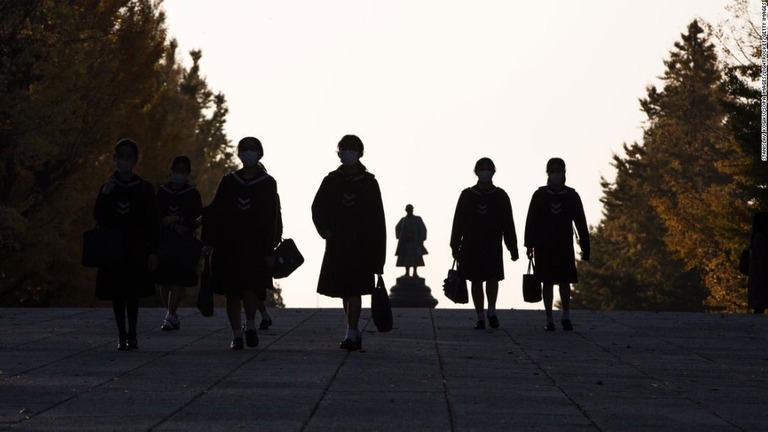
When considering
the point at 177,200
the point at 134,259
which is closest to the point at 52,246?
the point at 177,200

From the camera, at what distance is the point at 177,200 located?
55.4ft

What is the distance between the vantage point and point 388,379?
1122 cm

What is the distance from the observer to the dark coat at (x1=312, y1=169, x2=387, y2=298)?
1412 centimetres

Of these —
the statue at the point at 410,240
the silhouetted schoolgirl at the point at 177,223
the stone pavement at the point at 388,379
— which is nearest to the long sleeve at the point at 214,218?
the stone pavement at the point at 388,379

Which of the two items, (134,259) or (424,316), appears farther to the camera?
(424,316)

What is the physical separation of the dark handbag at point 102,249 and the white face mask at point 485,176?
5142 millimetres

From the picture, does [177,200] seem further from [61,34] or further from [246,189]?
[61,34]

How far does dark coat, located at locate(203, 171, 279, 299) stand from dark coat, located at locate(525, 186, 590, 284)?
4.27 m

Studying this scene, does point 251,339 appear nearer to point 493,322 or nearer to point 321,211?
point 321,211

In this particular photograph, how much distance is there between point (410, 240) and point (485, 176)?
21424 mm

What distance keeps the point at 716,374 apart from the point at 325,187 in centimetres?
417

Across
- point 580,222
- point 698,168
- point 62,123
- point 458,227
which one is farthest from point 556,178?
point 698,168

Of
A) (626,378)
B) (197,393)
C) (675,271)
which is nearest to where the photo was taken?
(197,393)

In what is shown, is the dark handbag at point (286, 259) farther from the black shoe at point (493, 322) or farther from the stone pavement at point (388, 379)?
the black shoe at point (493, 322)
